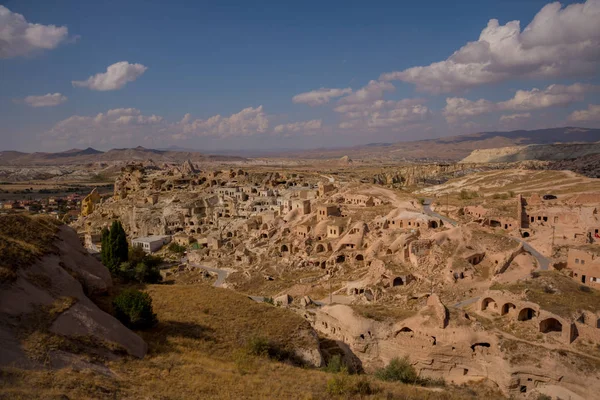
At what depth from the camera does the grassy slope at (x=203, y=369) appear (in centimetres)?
1144

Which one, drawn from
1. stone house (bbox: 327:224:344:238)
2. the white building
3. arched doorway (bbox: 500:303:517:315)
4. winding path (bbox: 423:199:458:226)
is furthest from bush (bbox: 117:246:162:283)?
winding path (bbox: 423:199:458:226)

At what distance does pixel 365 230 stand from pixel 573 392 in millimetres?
25966

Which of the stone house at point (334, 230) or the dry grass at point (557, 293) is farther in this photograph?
the stone house at point (334, 230)

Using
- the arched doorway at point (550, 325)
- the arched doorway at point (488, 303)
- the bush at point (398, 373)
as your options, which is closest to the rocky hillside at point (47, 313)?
the bush at point (398, 373)

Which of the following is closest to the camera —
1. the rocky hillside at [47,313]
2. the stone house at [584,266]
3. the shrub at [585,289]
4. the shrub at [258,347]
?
the rocky hillside at [47,313]

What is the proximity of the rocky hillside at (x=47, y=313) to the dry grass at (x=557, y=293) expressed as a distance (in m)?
22.6

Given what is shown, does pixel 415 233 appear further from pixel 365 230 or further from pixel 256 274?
pixel 256 274

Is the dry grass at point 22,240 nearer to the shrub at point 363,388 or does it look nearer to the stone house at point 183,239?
the shrub at point 363,388

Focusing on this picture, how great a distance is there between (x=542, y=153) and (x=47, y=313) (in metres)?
185

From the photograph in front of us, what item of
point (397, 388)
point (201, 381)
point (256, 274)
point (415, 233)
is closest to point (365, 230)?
point (415, 233)

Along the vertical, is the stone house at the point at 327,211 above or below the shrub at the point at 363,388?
above

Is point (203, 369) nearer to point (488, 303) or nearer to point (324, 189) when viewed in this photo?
point (488, 303)

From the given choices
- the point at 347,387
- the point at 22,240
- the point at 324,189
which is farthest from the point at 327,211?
the point at 347,387

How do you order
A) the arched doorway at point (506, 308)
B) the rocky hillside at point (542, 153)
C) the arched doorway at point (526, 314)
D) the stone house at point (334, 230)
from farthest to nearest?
1. the rocky hillside at point (542, 153)
2. the stone house at point (334, 230)
3. the arched doorway at point (506, 308)
4. the arched doorway at point (526, 314)
